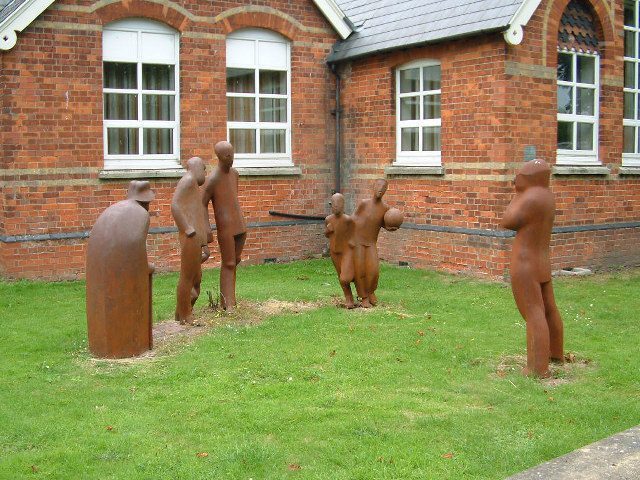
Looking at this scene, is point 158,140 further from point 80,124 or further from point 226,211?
point 226,211

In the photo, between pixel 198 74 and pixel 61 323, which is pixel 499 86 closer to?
pixel 198 74

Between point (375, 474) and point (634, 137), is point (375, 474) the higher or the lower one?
the lower one

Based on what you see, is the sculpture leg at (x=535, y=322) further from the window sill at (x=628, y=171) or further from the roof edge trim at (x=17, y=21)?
the roof edge trim at (x=17, y=21)

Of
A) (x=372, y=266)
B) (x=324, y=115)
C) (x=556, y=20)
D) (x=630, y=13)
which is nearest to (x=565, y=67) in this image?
(x=556, y=20)

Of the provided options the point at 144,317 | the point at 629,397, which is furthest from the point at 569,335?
the point at 144,317

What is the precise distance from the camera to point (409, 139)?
15320 millimetres

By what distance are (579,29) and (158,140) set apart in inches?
286

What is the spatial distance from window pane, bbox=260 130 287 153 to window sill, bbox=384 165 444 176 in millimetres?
2062

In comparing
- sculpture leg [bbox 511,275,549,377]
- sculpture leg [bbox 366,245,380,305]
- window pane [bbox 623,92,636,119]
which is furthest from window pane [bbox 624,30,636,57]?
sculpture leg [bbox 511,275,549,377]

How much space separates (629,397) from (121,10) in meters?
10.4

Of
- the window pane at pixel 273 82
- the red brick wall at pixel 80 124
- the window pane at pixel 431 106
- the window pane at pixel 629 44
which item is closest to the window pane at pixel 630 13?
the window pane at pixel 629 44

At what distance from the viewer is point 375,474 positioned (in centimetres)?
527

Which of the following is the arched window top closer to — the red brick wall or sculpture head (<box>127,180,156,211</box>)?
the red brick wall

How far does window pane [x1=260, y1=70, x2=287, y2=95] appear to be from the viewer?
52.2ft
